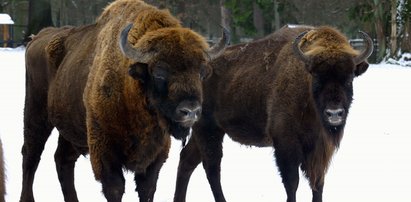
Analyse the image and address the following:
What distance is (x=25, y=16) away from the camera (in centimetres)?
5222

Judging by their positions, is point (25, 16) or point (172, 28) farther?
point (25, 16)

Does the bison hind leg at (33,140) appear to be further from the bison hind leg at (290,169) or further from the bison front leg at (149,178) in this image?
the bison hind leg at (290,169)

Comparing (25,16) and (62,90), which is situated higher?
(62,90)

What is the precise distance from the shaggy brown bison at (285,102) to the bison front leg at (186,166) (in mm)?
11

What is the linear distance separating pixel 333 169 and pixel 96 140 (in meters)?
4.89

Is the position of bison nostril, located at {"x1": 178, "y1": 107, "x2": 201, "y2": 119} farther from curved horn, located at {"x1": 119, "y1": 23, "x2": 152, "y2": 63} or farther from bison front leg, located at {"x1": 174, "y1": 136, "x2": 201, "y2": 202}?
bison front leg, located at {"x1": 174, "y1": 136, "x2": 201, "y2": 202}

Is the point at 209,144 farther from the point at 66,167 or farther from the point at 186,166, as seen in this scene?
the point at 66,167

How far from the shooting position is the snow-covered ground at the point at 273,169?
9.04m

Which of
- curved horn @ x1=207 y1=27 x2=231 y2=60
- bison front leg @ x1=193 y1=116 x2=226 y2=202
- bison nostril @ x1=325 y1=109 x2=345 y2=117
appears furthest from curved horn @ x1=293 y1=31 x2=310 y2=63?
bison front leg @ x1=193 y1=116 x2=226 y2=202

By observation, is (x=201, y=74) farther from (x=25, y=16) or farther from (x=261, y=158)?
(x=25, y=16)

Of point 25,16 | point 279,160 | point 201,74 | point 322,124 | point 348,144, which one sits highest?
point 201,74

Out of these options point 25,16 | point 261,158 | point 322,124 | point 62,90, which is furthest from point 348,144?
point 25,16

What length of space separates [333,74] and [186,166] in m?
2.45

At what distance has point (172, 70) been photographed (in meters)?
6.00
